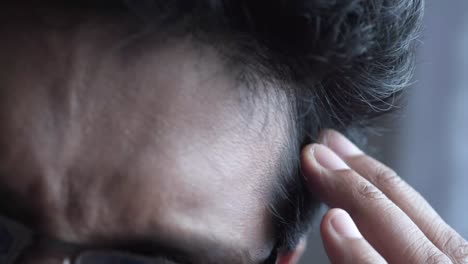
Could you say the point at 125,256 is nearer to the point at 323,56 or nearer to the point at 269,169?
the point at 269,169

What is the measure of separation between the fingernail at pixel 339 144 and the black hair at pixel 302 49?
2cm

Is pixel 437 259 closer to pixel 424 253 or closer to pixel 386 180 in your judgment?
pixel 424 253

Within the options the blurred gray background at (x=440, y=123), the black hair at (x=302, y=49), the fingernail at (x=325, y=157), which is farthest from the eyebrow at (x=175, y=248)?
the blurred gray background at (x=440, y=123)

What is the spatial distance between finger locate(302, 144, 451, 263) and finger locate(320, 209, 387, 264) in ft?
0.09

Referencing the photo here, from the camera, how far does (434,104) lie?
5.29 feet

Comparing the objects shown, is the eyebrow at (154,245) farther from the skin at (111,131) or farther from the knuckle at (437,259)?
the knuckle at (437,259)

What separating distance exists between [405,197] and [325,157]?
6.9 inches

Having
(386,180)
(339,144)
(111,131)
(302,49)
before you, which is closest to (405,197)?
(386,180)

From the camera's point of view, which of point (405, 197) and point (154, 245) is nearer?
point (154, 245)

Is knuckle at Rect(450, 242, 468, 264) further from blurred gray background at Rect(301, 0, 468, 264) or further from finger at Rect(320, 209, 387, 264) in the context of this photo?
blurred gray background at Rect(301, 0, 468, 264)

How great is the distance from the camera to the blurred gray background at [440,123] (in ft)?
5.09

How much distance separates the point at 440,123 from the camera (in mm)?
1614

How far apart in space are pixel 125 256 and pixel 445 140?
1.13 m

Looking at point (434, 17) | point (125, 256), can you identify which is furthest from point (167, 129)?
point (434, 17)
